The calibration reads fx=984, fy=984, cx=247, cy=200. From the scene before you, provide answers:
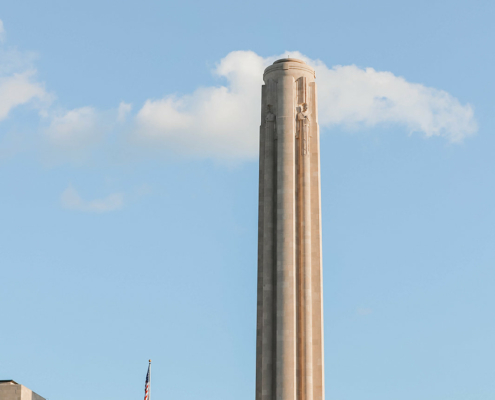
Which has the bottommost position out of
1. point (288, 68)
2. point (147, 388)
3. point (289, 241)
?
point (147, 388)

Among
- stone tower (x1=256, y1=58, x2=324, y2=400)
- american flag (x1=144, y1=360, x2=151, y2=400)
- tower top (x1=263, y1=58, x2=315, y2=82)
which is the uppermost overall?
tower top (x1=263, y1=58, x2=315, y2=82)

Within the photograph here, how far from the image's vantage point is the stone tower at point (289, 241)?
70.6 meters

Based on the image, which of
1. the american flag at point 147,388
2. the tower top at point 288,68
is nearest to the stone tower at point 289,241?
the tower top at point 288,68

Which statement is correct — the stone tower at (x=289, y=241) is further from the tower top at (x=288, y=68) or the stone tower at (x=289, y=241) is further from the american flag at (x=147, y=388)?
the american flag at (x=147, y=388)

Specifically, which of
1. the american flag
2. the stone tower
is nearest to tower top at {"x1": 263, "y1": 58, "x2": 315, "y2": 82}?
the stone tower

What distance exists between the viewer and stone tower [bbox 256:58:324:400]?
7056 cm

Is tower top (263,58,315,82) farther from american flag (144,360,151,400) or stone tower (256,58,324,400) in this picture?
american flag (144,360,151,400)

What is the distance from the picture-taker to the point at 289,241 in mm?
72438

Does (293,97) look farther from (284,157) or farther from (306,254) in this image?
(306,254)

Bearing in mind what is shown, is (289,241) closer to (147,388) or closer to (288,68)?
(288,68)

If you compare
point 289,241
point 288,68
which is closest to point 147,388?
point 289,241

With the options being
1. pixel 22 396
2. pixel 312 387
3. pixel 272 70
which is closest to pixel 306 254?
pixel 312 387

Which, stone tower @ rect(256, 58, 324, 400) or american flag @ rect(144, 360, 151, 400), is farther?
american flag @ rect(144, 360, 151, 400)

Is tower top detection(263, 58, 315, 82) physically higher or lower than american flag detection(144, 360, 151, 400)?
higher
